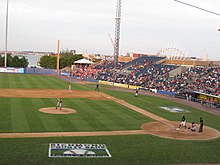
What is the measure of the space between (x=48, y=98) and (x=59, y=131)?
15852 mm

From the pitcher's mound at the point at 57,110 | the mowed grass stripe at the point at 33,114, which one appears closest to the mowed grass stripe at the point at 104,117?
the pitcher's mound at the point at 57,110

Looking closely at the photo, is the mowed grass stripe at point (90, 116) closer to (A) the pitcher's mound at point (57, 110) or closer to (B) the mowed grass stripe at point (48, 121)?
(A) the pitcher's mound at point (57, 110)

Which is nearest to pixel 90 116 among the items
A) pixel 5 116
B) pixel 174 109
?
pixel 5 116

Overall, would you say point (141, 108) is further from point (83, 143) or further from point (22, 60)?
point (22, 60)

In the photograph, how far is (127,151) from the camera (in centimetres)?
1688

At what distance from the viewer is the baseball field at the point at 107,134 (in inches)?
619

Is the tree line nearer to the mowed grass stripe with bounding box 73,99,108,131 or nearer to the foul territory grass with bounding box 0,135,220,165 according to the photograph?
the mowed grass stripe with bounding box 73,99,108,131

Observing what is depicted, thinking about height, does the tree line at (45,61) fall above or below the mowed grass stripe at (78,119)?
above

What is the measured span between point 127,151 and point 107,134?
3.87 m

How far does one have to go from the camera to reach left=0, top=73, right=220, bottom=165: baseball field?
15.7 m

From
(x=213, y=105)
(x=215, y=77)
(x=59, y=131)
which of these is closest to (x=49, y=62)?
(x=215, y=77)

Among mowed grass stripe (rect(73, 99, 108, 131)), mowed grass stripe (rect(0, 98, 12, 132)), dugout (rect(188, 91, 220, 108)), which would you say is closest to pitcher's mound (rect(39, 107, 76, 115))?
mowed grass stripe (rect(73, 99, 108, 131))

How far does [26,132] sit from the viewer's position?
64.7 ft

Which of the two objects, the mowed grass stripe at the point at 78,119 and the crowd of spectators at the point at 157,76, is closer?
the mowed grass stripe at the point at 78,119
